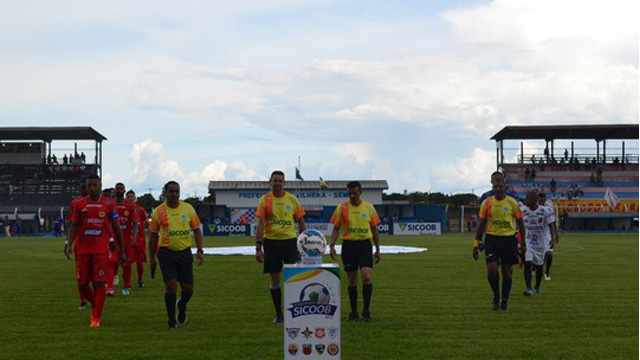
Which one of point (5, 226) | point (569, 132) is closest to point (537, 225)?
point (5, 226)

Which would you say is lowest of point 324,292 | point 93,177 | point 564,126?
point 324,292

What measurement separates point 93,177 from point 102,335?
245 cm

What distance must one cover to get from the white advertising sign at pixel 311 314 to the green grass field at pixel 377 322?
1.19m

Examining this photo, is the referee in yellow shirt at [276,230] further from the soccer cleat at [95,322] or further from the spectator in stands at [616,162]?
the spectator in stands at [616,162]

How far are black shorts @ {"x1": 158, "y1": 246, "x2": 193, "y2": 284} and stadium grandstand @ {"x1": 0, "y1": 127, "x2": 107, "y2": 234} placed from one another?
6159 centimetres

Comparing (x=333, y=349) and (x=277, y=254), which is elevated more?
(x=277, y=254)

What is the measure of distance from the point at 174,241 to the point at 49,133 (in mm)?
68888

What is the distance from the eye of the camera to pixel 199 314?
1308 cm

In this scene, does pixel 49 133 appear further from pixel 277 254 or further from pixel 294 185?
pixel 277 254

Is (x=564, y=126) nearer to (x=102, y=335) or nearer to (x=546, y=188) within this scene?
(x=546, y=188)

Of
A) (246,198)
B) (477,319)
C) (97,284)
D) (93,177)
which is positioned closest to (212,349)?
(97,284)

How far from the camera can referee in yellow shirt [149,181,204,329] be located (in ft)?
38.4

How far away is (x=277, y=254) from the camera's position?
1241cm

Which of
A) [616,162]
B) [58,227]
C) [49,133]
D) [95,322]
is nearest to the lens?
[95,322]
